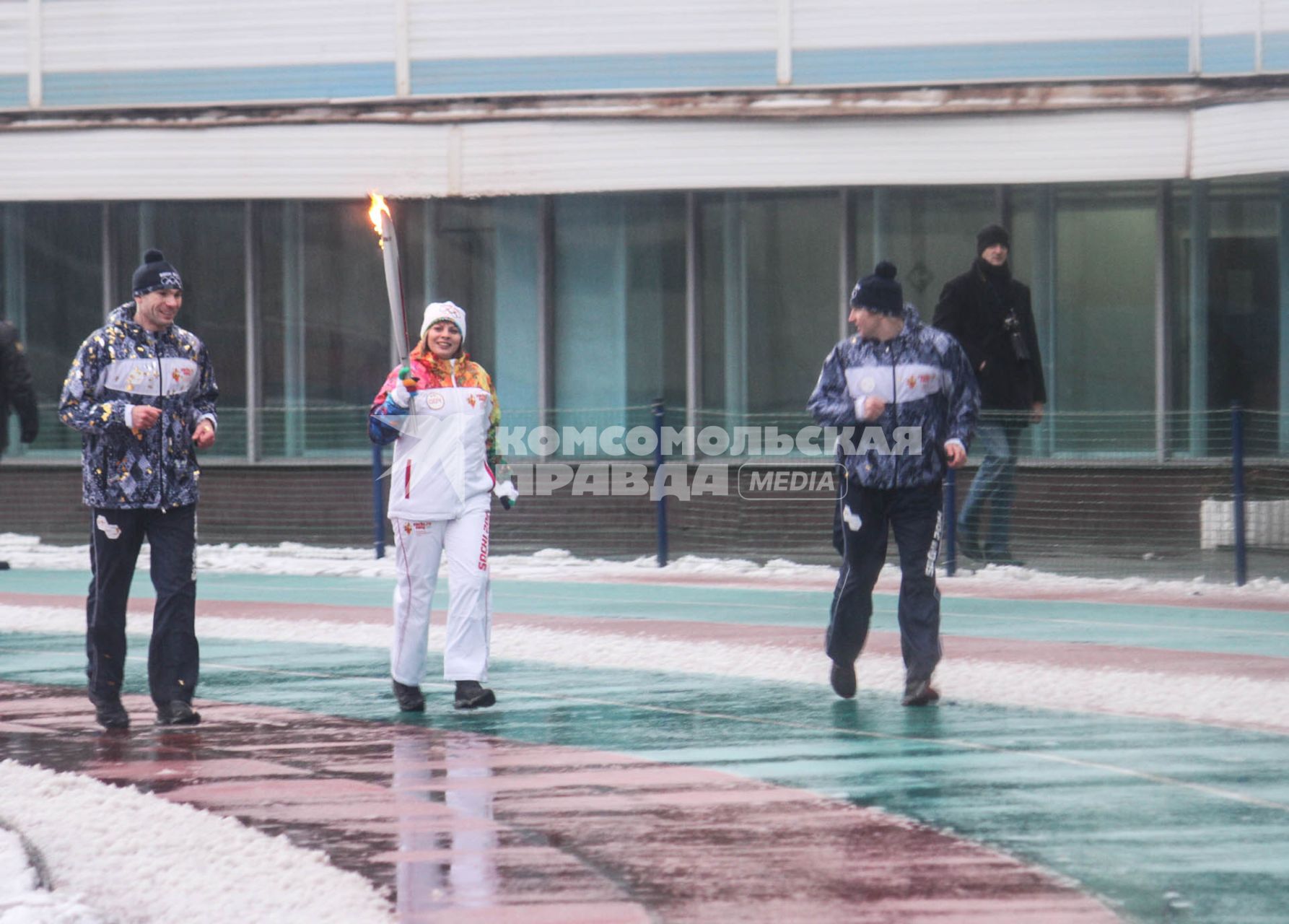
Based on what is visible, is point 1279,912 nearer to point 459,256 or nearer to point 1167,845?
point 1167,845

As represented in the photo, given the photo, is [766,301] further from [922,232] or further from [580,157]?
[580,157]

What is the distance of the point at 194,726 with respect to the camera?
879 cm

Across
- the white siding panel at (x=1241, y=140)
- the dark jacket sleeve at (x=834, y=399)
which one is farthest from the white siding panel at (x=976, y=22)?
the dark jacket sleeve at (x=834, y=399)

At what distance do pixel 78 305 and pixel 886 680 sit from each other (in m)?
12.1

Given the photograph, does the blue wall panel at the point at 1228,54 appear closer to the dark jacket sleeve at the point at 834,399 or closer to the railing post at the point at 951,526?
the railing post at the point at 951,526

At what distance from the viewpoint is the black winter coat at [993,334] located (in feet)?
46.5

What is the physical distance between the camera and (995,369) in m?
14.4

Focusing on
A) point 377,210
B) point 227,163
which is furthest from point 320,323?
point 377,210

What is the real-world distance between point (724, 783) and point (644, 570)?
8915 millimetres

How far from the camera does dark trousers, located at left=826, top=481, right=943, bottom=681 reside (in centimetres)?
895

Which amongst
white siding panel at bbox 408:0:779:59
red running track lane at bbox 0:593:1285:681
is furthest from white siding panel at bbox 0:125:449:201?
red running track lane at bbox 0:593:1285:681

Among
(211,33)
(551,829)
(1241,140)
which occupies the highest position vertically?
(211,33)

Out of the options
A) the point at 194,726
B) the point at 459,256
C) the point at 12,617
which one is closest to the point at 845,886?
the point at 194,726

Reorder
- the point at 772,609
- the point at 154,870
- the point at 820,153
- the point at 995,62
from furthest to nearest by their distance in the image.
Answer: the point at 995,62 → the point at 820,153 → the point at 772,609 → the point at 154,870
